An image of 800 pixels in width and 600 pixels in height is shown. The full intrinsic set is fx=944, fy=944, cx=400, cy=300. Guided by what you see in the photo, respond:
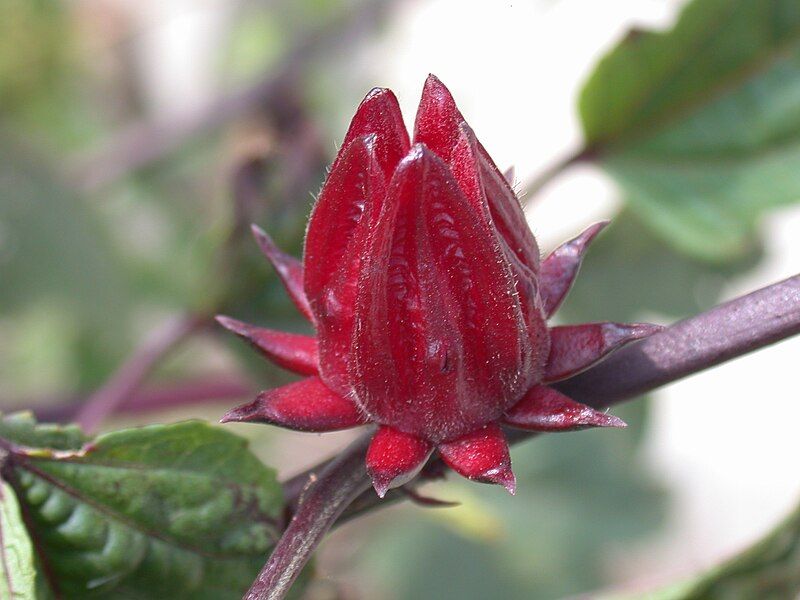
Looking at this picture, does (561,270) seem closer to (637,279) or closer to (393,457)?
(393,457)

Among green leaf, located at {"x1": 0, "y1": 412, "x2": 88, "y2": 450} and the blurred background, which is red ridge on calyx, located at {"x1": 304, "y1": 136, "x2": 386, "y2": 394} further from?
the blurred background

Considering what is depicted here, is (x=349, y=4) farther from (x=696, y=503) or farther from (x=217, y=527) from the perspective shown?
(x=217, y=527)

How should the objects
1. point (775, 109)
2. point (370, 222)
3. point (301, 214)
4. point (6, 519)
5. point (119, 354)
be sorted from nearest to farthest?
point (370, 222) → point (6, 519) → point (775, 109) → point (301, 214) → point (119, 354)

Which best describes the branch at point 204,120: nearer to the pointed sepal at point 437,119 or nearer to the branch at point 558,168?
the branch at point 558,168

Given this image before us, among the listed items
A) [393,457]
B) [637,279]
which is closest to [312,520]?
[393,457]

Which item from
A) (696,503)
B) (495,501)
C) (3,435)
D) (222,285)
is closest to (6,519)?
(3,435)

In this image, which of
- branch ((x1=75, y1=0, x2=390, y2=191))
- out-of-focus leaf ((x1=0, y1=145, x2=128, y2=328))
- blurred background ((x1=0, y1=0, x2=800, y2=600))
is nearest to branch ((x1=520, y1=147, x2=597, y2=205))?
blurred background ((x1=0, y1=0, x2=800, y2=600))
